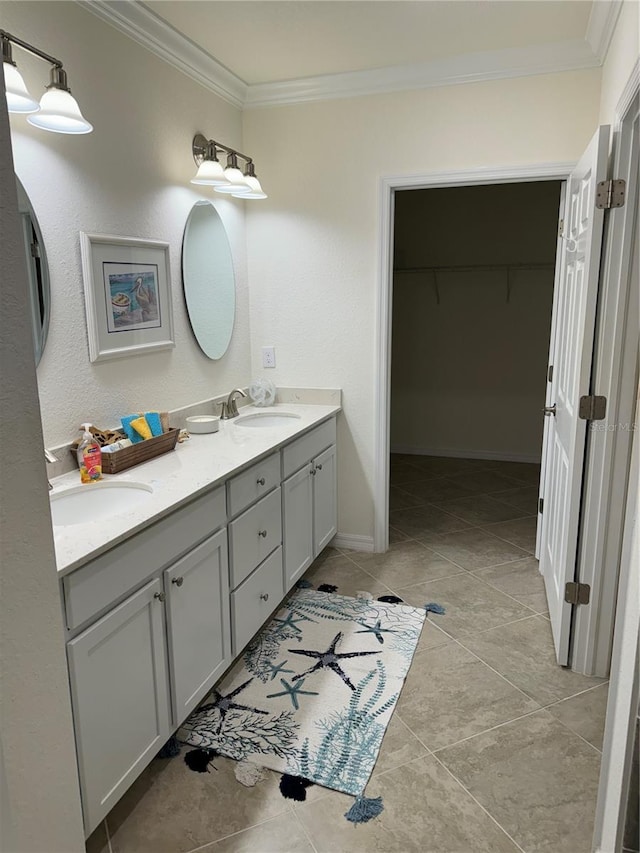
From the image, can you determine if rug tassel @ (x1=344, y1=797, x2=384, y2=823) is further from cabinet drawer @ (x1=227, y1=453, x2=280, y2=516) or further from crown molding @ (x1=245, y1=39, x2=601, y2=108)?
crown molding @ (x1=245, y1=39, x2=601, y2=108)

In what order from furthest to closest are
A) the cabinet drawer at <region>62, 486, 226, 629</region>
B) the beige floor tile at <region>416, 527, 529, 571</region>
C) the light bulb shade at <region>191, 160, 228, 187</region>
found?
1. the beige floor tile at <region>416, 527, 529, 571</region>
2. the light bulb shade at <region>191, 160, 228, 187</region>
3. the cabinet drawer at <region>62, 486, 226, 629</region>

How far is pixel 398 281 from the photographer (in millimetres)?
5605

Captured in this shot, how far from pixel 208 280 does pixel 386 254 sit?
0.93 meters

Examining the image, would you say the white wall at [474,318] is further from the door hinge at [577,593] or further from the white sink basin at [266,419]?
the door hinge at [577,593]

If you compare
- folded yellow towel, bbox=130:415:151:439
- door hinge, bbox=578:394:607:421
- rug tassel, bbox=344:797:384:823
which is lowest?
rug tassel, bbox=344:797:384:823

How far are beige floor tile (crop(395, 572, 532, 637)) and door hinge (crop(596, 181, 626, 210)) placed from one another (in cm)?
180

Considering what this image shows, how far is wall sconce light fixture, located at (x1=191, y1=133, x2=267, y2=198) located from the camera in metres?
2.64

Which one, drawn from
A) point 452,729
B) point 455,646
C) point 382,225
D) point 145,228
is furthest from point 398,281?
point 452,729

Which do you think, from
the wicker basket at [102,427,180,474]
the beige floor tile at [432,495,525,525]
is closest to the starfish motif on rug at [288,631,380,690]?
the wicker basket at [102,427,180,474]

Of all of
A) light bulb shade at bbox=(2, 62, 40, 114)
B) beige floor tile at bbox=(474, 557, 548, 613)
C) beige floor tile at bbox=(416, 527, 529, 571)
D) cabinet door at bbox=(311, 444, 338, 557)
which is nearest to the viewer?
Answer: light bulb shade at bbox=(2, 62, 40, 114)

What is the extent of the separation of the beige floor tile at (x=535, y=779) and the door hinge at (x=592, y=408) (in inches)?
42.5

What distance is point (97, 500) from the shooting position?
2035 mm

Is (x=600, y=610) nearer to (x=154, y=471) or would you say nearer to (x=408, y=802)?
(x=408, y=802)

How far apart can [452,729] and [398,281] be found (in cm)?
425
